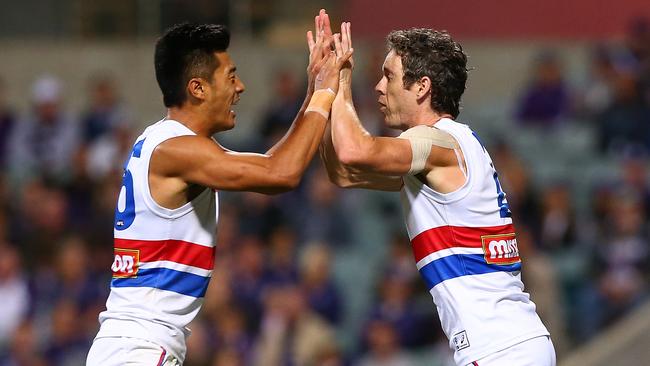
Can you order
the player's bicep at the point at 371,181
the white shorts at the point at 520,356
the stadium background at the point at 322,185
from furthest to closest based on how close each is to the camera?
1. the stadium background at the point at 322,185
2. the player's bicep at the point at 371,181
3. the white shorts at the point at 520,356

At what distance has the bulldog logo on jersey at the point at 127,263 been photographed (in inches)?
229

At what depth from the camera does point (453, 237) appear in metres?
5.77

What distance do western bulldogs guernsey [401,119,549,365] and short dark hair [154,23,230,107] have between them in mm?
1128

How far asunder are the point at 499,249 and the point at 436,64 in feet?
2.98

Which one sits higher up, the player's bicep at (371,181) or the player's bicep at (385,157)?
the player's bicep at (385,157)

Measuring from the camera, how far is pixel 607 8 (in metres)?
14.7

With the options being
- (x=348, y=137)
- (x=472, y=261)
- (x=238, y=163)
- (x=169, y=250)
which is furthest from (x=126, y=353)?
(x=472, y=261)

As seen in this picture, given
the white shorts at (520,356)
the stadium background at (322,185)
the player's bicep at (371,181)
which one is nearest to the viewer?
the white shorts at (520,356)

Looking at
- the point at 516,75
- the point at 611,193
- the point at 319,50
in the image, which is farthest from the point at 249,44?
the point at 319,50

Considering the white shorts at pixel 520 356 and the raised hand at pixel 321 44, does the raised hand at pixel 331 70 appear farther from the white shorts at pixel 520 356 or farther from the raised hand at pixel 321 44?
the white shorts at pixel 520 356

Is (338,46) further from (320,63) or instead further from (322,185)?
(322,185)

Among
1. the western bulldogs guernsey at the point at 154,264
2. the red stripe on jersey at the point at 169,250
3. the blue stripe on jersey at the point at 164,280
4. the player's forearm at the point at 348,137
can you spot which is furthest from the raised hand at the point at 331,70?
the blue stripe on jersey at the point at 164,280

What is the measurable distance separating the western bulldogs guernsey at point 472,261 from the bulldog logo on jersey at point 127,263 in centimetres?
129

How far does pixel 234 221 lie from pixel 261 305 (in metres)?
1.35
